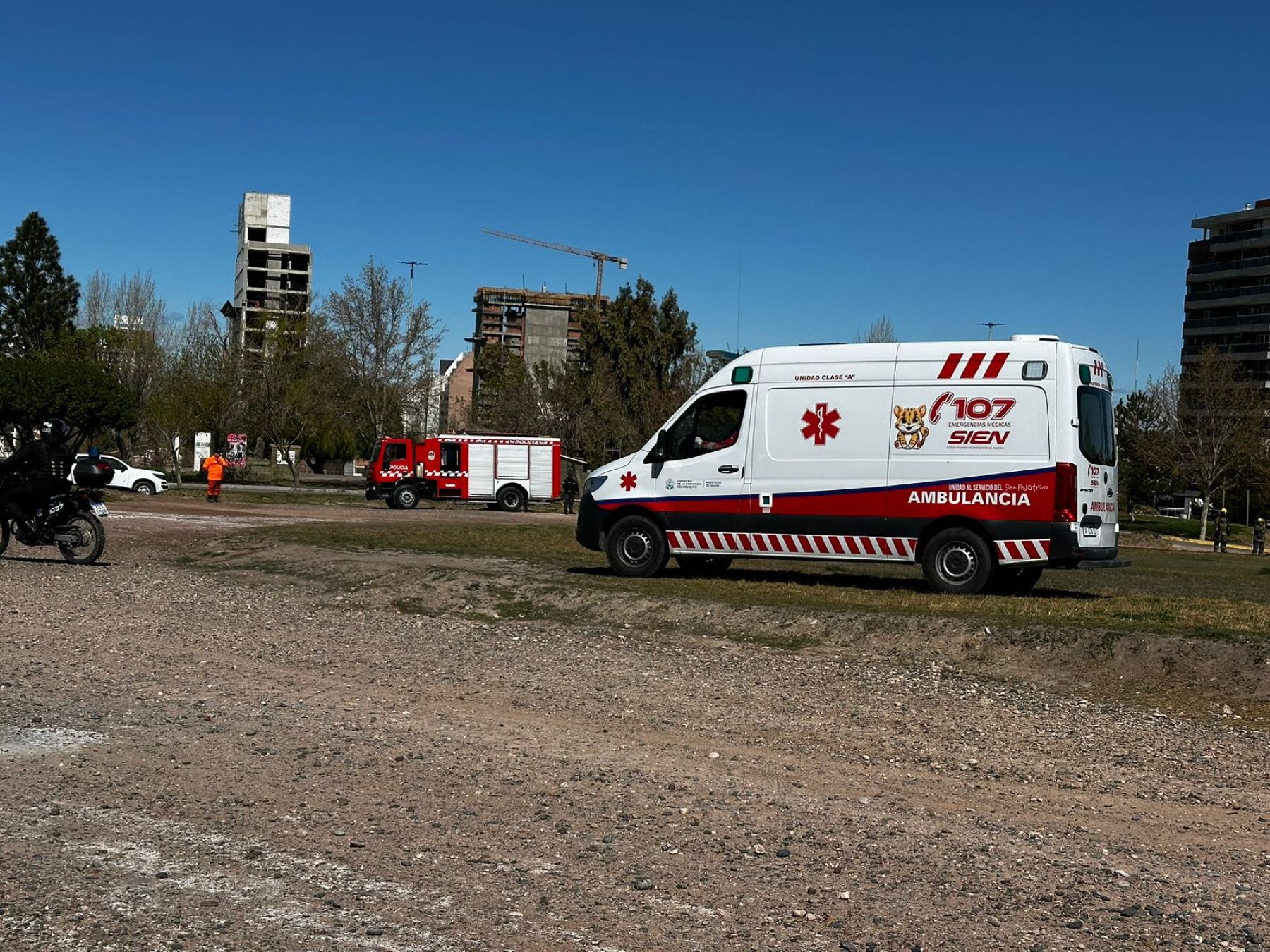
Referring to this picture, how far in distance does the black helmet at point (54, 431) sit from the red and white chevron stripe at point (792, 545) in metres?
8.39

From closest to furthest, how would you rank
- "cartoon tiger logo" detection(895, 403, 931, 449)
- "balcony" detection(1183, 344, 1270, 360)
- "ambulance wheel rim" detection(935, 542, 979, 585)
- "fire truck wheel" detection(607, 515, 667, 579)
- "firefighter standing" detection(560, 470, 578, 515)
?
1. "ambulance wheel rim" detection(935, 542, 979, 585)
2. "cartoon tiger logo" detection(895, 403, 931, 449)
3. "fire truck wheel" detection(607, 515, 667, 579)
4. "firefighter standing" detection(560, 470, 578, 515)
5. "balcony" detection(1183, 344, 1270, 360)

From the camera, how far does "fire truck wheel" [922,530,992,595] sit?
13594 mm

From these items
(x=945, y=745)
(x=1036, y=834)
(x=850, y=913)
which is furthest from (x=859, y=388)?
(x=850, y=913)

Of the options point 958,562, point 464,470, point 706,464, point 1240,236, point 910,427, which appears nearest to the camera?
point 958,562

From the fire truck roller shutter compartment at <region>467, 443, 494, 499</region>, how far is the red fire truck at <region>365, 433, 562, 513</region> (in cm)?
3

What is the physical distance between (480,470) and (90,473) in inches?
1129

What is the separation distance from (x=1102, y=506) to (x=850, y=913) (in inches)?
391

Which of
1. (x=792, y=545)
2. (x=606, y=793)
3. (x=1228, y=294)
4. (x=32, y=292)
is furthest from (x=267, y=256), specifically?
(x=606, y=793)

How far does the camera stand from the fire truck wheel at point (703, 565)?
1641 centimetres

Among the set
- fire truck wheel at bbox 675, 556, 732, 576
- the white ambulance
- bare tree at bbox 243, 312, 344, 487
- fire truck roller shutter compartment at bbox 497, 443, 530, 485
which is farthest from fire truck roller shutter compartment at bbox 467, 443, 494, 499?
the white ambulance

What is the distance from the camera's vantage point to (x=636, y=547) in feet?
52.0

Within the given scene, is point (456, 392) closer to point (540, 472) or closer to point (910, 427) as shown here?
point (540, 472)

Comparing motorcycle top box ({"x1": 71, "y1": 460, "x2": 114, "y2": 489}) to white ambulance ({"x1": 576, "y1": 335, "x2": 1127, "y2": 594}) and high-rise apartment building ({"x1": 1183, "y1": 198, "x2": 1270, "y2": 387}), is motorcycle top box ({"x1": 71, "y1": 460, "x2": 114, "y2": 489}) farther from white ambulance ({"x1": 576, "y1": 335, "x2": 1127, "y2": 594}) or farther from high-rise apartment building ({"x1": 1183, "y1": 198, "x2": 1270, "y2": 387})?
high-rise apartment building ({"x1": 1183, "y1": 198, "x2": 1270, "y2": 387})

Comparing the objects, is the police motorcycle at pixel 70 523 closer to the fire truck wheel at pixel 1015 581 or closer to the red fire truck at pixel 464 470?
the fire truck wheel at pixel 1015 581
